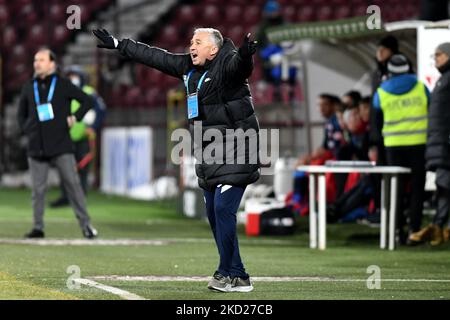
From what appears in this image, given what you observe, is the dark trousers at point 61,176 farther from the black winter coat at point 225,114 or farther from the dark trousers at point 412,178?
the black winter coat at point 225,114

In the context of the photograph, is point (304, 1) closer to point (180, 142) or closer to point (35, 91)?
point (180, 142)

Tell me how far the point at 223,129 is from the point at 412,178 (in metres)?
5.27

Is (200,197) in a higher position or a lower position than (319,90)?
lower

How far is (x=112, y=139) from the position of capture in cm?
→ 2766

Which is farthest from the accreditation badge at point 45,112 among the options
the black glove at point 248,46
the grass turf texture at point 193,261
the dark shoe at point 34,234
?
the black glove at point 248,46

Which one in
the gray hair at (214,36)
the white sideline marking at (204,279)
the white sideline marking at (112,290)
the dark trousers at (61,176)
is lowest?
the white sideline marking at (204,279)

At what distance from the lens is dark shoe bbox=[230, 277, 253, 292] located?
33.0 feet

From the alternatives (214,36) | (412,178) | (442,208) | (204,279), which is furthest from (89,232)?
(214,36)

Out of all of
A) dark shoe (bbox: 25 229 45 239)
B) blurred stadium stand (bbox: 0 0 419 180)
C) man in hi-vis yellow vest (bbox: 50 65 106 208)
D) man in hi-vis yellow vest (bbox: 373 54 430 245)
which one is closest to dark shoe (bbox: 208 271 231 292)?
man in hi-vis yellow vest (bbox: 373 54 430 245)

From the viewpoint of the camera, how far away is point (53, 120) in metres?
15.3

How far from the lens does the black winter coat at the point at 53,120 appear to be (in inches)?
599

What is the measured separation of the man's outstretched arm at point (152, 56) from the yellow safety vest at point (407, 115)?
494 cm

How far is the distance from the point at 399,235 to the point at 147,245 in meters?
2.80
